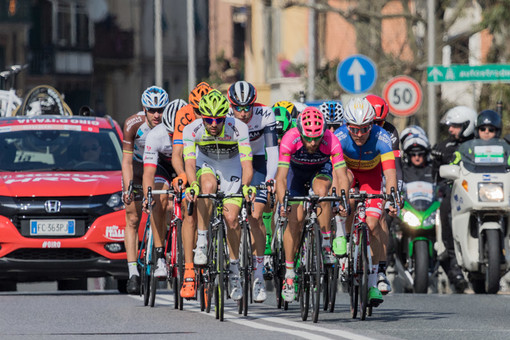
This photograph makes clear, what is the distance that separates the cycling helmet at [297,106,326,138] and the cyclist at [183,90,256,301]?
1.79 ft

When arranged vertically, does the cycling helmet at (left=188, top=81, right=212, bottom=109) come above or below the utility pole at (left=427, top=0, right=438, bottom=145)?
below

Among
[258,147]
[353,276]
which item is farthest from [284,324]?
[258,147]

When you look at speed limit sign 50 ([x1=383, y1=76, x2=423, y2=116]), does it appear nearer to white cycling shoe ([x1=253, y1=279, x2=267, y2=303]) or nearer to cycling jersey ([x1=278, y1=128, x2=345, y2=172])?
cycling jersey ([x1=278, y1=128, x2=345, y2=172])

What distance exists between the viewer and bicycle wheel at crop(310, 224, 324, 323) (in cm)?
1401

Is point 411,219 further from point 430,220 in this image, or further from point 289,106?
point 289,106

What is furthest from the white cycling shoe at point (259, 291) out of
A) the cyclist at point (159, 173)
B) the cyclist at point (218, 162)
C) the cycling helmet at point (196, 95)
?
the cycling helmet at point (196, 95)

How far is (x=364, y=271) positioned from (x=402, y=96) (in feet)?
42.9

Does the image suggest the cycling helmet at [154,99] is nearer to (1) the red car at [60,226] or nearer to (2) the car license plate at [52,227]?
(1) the red car at [60,226]

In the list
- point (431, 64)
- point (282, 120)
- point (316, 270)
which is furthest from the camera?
point (431, 64)

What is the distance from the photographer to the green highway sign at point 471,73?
87.5ft

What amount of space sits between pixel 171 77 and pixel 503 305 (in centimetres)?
4208

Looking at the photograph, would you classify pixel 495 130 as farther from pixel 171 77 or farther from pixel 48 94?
pixel 171 77

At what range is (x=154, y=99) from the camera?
647 inches

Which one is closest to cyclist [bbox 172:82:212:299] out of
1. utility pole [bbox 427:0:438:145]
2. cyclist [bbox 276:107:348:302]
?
cyclist [bbox 276:107:348:302]
